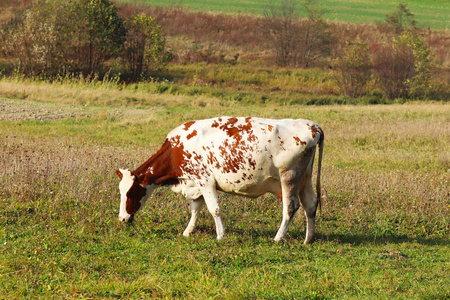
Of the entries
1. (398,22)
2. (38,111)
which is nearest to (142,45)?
(38,111)

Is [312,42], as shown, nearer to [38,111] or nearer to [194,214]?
[38,111]

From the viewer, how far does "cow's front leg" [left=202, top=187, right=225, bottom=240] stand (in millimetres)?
7684

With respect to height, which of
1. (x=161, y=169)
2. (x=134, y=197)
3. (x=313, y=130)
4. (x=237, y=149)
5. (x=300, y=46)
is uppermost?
(x=313, y=130)

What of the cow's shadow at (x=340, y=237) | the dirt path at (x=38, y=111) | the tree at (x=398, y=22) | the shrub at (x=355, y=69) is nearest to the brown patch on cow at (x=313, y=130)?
the cow's shadow at (x=340, y=237)

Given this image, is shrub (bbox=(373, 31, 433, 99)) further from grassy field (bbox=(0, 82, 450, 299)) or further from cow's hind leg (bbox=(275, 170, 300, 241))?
cow's hind leg (bbox=(275, 170, 300, 241))

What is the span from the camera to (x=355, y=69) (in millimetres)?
39844

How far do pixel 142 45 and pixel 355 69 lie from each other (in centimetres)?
1655

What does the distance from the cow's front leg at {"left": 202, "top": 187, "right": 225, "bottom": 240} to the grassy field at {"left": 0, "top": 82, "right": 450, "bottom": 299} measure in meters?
0.15

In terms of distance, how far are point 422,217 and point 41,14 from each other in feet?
113

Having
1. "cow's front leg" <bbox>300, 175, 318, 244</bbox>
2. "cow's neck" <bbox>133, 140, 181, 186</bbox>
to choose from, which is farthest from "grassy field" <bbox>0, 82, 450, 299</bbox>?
"cow's neck" <bbox>133, 140, 181, 186</bbox>

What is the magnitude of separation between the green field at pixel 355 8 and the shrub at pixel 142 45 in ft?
84.5

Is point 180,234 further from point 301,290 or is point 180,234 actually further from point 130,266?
point 301,290

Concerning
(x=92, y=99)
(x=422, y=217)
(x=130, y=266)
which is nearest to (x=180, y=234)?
(x=130, y=266)

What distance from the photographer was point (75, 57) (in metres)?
37.9
